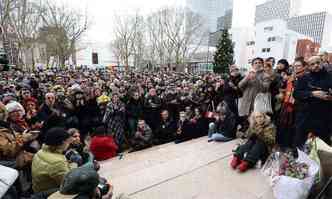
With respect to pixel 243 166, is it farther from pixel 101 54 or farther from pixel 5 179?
pixel 101 54

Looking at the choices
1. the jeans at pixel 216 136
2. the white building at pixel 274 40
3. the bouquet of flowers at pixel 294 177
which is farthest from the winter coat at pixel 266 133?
the white building at pixel 274 40

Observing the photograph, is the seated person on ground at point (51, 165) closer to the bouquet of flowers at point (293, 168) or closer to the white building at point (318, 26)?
the bouquet of flowers at point (293, 168)

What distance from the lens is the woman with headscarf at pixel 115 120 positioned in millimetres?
4758

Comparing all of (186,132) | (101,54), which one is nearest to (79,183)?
(186,132)

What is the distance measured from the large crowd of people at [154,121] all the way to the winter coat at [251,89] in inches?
0.7

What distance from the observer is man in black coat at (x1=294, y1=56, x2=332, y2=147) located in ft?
8.32

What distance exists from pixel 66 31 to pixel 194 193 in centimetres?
2412

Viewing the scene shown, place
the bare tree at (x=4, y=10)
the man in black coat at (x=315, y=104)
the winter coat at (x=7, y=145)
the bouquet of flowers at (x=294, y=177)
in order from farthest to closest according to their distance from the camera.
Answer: the bare tree at (x=4, y=10), the man in black coat at (x=315, y=104), the winter coat at (x=7, y=145), the bouquet of flowers at (x=294, y=177)

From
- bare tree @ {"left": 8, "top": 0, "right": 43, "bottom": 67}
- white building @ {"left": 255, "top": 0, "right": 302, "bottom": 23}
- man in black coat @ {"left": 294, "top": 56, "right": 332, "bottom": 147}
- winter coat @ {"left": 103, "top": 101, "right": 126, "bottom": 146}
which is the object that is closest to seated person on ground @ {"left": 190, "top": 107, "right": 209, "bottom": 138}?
winter coat @ {"left": 103, "top": 101, "right": 126, "bottom": 146}

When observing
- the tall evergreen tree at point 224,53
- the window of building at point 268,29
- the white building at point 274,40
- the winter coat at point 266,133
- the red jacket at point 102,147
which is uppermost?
the window of building at point 268,29

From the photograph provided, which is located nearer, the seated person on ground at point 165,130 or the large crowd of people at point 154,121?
the large crowd of people at point 154,121

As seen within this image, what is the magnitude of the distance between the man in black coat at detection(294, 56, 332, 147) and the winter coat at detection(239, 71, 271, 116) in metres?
0.81

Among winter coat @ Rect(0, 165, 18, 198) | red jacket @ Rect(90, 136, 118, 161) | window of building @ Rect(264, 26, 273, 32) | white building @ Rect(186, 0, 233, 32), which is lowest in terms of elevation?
red jacket @ Rect(90, 136, 118, 161)

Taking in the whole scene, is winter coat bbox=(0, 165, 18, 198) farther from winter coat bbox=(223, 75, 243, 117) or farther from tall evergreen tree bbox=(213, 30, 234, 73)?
tall evergreen tree bbox=(213, 30, 234, 73)
